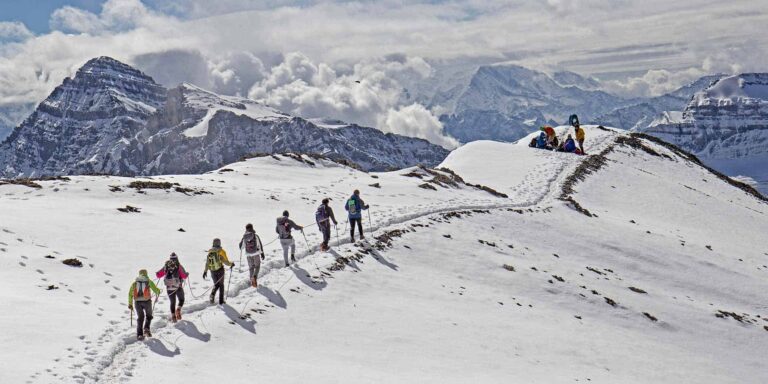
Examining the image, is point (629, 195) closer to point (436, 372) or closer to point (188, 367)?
point (436, 372)

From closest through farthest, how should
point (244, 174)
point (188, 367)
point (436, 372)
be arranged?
point (188, 367) < point (436, 372) < point (244, 174)

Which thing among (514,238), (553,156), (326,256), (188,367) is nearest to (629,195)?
(553,156)

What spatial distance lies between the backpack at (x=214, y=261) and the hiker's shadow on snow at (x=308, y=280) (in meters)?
4.28

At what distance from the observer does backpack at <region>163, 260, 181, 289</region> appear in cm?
2121

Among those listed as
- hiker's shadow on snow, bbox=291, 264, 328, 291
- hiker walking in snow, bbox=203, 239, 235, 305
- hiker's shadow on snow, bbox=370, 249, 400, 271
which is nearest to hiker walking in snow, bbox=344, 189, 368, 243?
hiker's shadow on snow, bbox=370, 249, 400, 271

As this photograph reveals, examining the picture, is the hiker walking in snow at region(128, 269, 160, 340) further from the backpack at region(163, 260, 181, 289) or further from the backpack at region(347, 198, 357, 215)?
the backpack at region(347, 198, 357, 215)

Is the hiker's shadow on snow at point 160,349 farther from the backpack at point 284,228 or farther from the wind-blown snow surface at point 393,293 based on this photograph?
the backpack at point 284,228

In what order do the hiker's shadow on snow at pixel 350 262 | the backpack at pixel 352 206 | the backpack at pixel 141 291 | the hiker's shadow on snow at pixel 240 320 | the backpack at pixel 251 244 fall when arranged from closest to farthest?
the backpack at pixel 141 291 → the hiker's shadow on snow at pixel 240 320 → the backpack at pixel 251 244 → the hiker's shadow on snow at pixel 350 262 → the backpack at pixel 352 206

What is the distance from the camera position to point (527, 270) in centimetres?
3388

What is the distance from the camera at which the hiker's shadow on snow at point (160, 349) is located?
18.4m

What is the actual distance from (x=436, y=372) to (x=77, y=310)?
1213 centimetres

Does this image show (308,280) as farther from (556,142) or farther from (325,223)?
(556,142)

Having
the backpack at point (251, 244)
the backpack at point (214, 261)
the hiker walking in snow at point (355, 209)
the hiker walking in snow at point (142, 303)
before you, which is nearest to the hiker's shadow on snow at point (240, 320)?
the backpack at point (214, 261)

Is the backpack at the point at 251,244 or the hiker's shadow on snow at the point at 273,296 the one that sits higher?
the backpack at the point at 251,244
